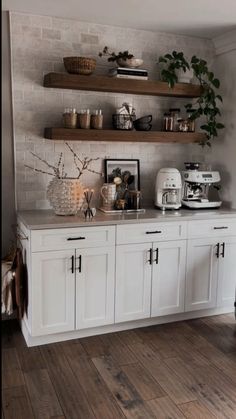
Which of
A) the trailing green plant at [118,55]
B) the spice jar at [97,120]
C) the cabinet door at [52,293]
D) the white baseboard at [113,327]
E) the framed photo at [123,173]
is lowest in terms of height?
the white baseboard at [113,327]

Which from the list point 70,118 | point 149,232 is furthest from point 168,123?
point 149,232

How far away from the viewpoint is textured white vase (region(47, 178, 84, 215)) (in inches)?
117

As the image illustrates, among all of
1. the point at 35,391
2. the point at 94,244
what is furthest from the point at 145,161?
the point at 35,391

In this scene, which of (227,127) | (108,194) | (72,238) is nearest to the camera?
(72,238)

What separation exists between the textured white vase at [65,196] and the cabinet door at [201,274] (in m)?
0.96

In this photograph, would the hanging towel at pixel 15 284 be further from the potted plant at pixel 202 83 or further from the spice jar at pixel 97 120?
the potted plant at pixel 202 83

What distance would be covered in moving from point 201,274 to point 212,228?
39cm

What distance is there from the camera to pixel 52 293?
9.29ft

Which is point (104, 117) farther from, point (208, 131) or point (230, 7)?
point (230, 7)

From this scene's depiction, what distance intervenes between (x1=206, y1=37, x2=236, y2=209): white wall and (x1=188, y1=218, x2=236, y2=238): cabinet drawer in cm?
29

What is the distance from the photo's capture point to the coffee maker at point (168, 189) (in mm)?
3367

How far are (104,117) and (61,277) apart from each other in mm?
1409

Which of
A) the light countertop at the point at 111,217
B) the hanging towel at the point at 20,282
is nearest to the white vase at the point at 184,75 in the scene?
the light countertop at the point at 111,217

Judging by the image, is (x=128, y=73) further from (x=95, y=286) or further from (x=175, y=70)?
(x=95, y=286)
